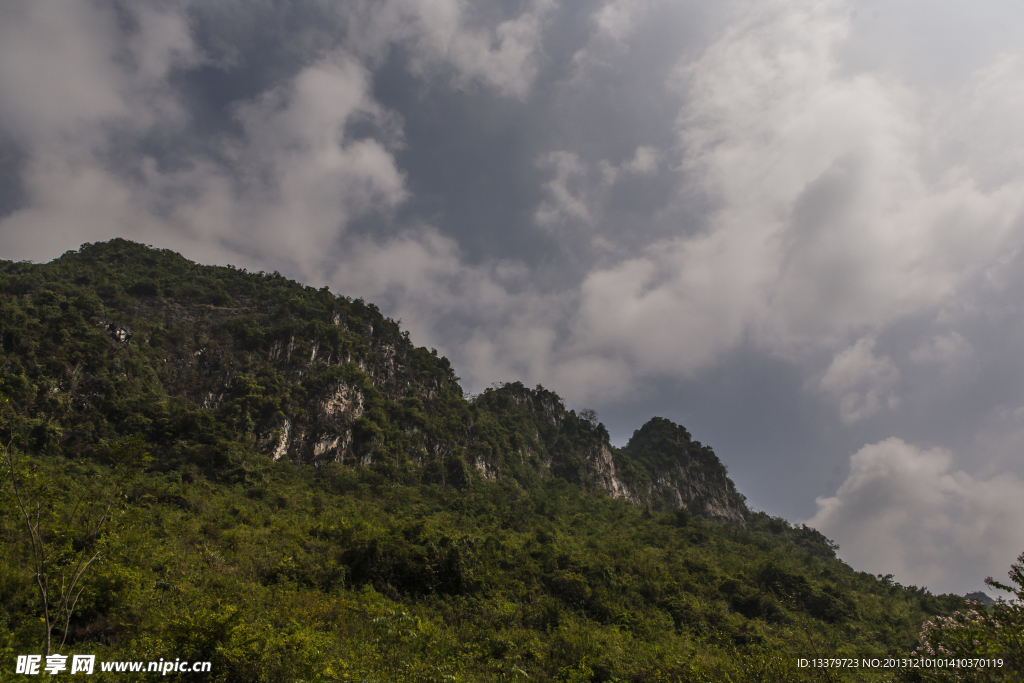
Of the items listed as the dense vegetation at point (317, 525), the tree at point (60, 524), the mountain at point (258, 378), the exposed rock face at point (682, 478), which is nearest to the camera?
the tree at point (60, 524)

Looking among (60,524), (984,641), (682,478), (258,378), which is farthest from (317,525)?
(682,478)

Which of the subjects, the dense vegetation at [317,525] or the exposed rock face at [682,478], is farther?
the exposed rock face at [682,478]

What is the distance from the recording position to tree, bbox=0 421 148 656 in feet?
22.0

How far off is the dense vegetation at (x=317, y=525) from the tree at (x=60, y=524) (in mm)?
163

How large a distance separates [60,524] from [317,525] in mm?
11847

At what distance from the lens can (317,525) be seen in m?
24.4

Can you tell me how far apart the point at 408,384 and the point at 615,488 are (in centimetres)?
3940

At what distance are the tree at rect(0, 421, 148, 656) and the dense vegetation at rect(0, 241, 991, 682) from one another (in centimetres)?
16

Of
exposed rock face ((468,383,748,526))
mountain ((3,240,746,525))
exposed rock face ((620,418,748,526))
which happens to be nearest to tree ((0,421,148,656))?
mountain ((3,240,746,525))

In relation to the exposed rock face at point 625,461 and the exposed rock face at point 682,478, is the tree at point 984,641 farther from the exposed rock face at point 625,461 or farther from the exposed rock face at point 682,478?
the exposed rock face at point 682,478

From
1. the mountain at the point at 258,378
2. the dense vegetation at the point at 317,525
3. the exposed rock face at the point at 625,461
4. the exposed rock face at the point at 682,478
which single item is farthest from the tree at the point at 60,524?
the exposed rock face at the point at 682,478

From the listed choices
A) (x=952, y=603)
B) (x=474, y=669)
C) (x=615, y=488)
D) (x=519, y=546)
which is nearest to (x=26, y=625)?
(x=474, y=669)

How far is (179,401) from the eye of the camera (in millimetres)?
37031

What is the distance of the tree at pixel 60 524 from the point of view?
6695 mm
